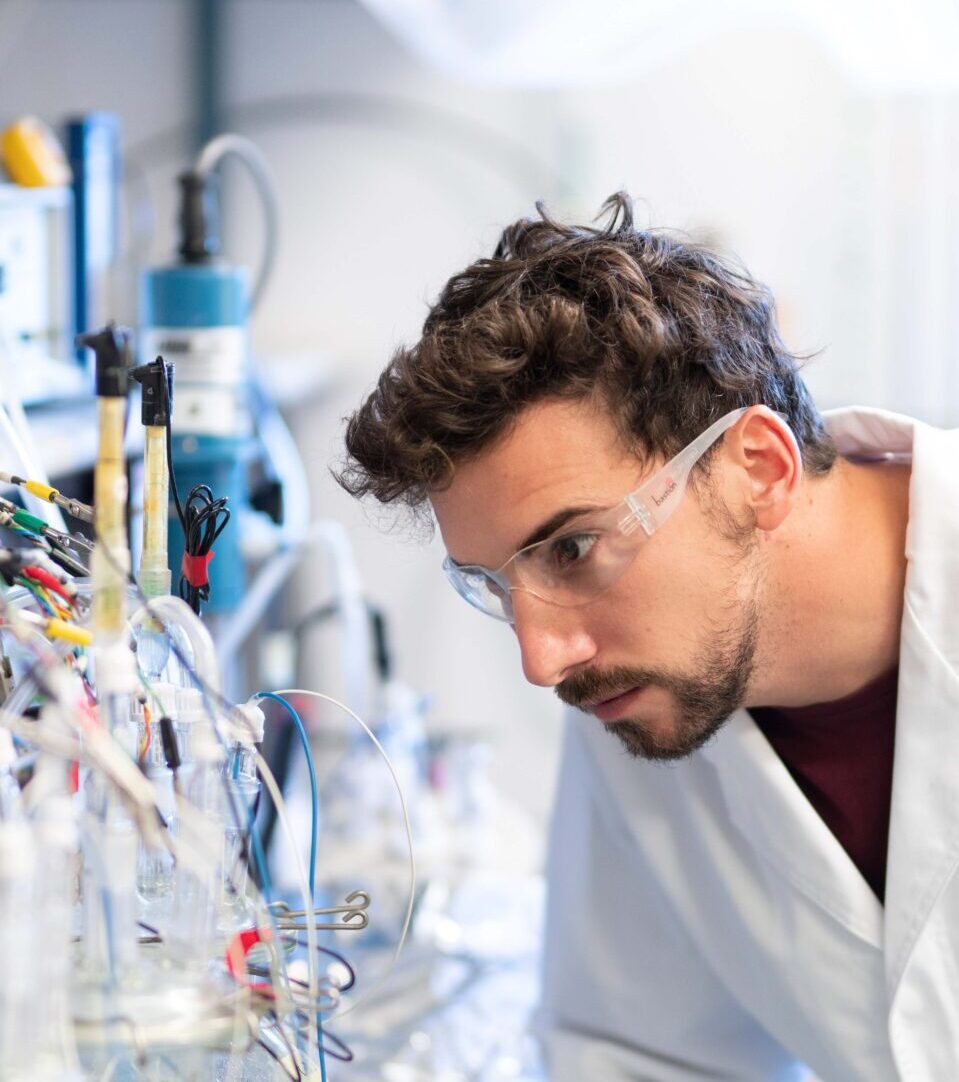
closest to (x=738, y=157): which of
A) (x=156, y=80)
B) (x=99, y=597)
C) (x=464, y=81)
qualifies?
(x=464, y=81)

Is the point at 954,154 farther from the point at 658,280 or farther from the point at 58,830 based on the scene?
the point at 58,830

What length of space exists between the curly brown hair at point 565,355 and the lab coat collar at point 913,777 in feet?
0.62

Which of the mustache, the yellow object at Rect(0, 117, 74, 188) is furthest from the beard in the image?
the yellow object at Rect(0, 117, 74, 188)

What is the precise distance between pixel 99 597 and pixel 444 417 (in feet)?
1.58

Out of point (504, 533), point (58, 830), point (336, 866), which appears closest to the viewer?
point (58, 830)

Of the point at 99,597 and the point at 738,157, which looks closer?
the point at 99,597

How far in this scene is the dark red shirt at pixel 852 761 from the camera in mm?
1346

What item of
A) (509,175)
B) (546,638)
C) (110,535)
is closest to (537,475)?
(546,638)

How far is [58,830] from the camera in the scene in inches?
24.6

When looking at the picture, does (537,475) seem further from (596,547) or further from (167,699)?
(167,699)

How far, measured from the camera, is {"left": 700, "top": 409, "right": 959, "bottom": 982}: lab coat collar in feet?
4.08

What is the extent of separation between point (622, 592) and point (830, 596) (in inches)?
11.2

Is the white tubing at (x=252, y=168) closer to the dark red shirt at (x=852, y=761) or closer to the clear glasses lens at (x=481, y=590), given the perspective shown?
the clear glasses lens at (x=481, y=590)

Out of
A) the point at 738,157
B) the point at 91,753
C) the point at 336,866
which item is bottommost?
the point at 336,866
